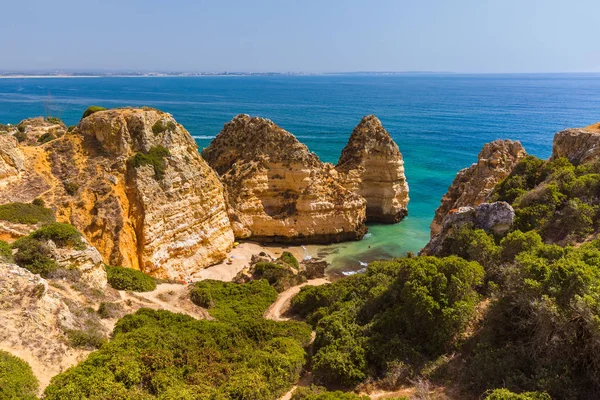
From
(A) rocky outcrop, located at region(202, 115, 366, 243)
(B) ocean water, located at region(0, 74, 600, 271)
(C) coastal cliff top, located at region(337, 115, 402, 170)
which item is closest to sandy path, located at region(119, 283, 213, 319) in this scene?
(A) rocky outcrop, located at region(202, 115, 366, 243)

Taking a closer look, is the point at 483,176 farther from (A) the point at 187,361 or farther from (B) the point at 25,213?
(B) the point at 25,213

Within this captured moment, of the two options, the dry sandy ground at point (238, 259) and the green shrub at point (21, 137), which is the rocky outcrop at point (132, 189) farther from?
the green shrub at point (21, 137)

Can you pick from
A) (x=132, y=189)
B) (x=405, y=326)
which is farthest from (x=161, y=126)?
(x=405, y=326)

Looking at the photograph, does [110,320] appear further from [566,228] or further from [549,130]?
[549,130]

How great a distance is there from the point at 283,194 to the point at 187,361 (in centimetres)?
2343

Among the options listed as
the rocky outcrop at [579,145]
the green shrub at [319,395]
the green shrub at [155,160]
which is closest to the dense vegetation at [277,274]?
the green shrub at [155,160]

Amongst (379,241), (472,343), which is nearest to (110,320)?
(472,343)

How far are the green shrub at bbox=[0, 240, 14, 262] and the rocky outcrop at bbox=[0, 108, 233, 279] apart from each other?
18.5 ft

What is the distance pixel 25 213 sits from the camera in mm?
21141

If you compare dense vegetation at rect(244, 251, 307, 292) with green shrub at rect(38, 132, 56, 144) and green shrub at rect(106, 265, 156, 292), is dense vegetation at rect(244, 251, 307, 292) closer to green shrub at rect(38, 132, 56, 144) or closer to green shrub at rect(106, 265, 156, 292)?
green shrub at rect(106, 265, 156, 292)

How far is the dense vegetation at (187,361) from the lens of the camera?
1161cm

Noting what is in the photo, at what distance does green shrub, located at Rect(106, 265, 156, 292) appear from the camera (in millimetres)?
20328

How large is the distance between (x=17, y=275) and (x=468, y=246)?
18230 millimetres

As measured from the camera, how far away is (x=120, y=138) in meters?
27.0
